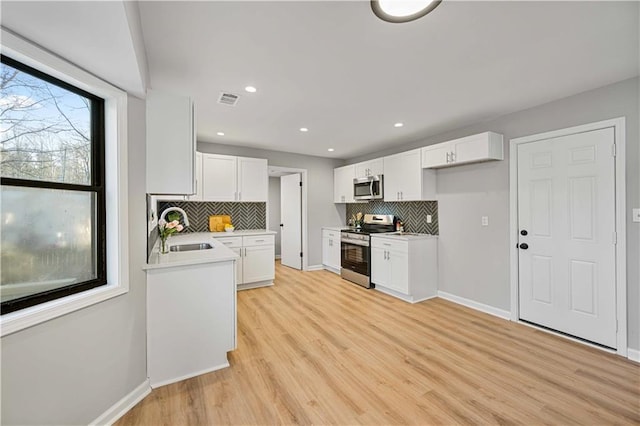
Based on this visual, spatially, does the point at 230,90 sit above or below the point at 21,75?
above

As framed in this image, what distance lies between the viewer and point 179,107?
2.16 metres

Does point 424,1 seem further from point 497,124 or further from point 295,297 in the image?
point 295,297

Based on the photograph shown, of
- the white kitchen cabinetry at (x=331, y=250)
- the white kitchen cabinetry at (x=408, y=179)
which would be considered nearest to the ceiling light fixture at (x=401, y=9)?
the white kitchen cabinetry at (x=408, y=179)

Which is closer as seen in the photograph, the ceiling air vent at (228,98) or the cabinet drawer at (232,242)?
the ceiling air vent at (228,98)

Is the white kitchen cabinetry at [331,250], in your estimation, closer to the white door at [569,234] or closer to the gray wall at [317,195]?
the gray wall at [317,195]

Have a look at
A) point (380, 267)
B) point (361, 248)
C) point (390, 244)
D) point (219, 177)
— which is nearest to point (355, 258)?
point (361, 248)

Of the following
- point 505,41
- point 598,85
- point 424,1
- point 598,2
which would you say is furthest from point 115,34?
point 598,85

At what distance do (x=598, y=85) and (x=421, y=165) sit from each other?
1880 millimetres

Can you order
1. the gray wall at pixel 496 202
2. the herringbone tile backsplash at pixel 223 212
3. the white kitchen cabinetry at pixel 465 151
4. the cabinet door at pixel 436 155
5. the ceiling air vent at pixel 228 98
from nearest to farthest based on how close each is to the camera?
the gray wall at pixel 496 202, the ceiling air vent at pixel 228 98, the white kitchen cabinetry at pixel 465 151, the cabinet door at pixel 436 155, the herringbone tile backsplash at pixel 223 212

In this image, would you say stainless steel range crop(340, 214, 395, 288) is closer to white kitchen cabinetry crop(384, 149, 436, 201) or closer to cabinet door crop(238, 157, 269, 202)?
white kitchen cabinetry crop(384, 149, 436, 201)

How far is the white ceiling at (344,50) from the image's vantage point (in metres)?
1.40

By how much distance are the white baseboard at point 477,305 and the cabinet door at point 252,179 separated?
3.38m

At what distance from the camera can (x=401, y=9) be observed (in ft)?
4.96

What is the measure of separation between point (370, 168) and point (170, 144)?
3521mm
